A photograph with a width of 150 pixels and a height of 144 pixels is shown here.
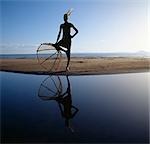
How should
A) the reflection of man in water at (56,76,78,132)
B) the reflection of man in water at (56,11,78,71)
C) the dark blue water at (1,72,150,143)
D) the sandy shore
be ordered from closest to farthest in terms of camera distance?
the dark blue water at (1,72,150,143)
the reflection of man in water at (56,76,78,132)
the reflection of man in water at (56,11,78,71)
the sandy shore

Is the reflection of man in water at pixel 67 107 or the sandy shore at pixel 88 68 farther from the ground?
the sandy shore at pixel 88 68

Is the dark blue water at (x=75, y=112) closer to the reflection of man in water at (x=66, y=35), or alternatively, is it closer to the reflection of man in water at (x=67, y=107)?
the reflection of man in water at (x=67, y=107)

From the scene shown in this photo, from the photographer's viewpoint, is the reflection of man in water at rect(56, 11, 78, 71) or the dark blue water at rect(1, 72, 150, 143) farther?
the reflection of man in water at rect(56, 11, 78, 71)

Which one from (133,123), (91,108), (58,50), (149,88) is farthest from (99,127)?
(58,50)

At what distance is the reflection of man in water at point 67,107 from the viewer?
5738 mm

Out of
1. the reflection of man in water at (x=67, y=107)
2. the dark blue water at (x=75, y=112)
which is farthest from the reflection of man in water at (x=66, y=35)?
the reflection of man in water at (x=67, y=107)

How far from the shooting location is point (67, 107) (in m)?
6.54

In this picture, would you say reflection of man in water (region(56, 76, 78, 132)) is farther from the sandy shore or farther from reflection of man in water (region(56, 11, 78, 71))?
the sandy shore

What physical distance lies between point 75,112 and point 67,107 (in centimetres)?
51

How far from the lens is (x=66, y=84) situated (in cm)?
977

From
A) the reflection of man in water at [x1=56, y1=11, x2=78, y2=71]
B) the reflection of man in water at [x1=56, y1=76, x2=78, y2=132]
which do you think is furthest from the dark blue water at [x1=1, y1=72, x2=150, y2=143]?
the reflection of man in water at [x1=56, y1=11, x2=78, y2=71]

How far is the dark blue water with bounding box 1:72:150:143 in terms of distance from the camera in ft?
15.1

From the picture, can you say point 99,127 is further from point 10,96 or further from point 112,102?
point 10,96

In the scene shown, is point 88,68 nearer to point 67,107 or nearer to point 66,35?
point 66,35
